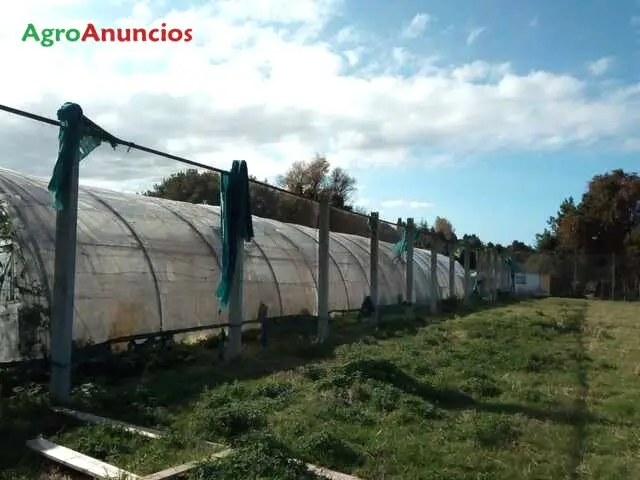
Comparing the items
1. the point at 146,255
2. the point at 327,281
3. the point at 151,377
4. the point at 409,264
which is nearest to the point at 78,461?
the point at 151,377

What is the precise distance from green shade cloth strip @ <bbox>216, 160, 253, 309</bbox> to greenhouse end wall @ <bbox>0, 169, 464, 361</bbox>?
3.54 ft

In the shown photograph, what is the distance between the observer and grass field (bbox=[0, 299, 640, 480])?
190 inches

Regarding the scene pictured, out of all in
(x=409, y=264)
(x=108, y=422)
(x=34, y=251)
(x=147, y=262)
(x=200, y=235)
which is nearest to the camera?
(x=108, y=422)

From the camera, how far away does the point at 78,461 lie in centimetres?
463

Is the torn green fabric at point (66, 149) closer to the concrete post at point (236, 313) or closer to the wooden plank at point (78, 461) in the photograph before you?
the wooden plank at point (78, 461)

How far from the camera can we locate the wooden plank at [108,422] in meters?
5.35

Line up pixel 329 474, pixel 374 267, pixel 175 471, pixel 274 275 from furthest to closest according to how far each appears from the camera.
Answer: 1. pixel 374 267
2. pixel 274 275
3. pixel 329 474
4. pixel 175 471

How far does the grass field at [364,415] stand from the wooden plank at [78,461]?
9cm

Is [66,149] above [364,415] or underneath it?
above

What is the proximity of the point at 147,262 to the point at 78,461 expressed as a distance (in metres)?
5.78

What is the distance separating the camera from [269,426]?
5.70 meters

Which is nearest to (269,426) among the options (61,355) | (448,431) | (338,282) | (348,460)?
(348,460)

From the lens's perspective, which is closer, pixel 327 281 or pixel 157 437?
pixel 157 437

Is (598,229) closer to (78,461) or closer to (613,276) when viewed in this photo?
(613,276)
